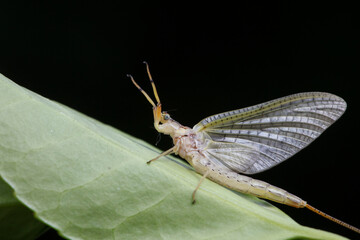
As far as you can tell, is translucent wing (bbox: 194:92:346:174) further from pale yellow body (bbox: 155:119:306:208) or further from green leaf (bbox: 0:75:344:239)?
green leaf (bbox: 0:75:344:239)

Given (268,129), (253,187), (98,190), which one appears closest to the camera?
(98,190)

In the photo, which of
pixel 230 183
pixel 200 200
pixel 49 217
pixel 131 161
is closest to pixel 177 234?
pixel 200 200

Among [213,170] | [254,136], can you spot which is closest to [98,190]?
[213,170]

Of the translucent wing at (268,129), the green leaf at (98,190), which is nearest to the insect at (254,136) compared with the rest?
the translucent wing at (268,129)

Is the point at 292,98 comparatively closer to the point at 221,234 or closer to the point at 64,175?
the point at 221,234

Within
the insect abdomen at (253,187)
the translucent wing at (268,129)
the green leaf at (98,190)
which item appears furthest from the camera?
the translucent wing at (268,129)

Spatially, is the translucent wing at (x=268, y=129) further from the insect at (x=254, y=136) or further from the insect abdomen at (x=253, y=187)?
the insect abdomen at (x=253, y=187)

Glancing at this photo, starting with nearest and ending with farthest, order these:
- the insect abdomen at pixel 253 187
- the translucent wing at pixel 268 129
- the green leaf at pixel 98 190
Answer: the green leaf at pixel 98 190, the insect abdomen at pixel 253 187, the translucent wing at pixel 268 129

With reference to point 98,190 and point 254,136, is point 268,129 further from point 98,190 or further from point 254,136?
point 98,190
